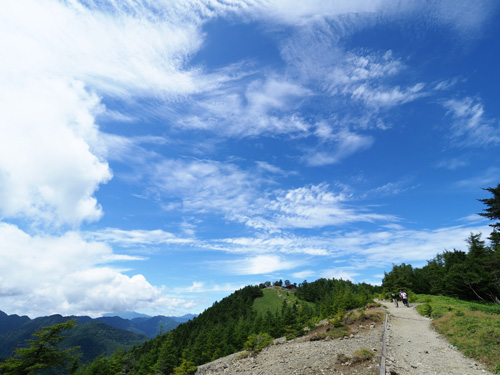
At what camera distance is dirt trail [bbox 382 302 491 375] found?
38.1 feet

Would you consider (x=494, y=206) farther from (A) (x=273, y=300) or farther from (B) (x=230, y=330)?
(A) (x=273, y=300)

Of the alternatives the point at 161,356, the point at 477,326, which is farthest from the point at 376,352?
the point at 161,356

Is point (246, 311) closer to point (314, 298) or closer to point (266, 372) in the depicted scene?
point (314, 298)

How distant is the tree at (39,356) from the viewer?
19.3 meters

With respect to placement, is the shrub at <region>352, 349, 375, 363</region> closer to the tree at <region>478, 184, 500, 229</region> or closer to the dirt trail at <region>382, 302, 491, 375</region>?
the dirt trail at <region>382, 302, 491, 375</region>

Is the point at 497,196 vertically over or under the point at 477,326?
over

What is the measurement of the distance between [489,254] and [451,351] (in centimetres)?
4353

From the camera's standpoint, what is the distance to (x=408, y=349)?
1516 centimetres

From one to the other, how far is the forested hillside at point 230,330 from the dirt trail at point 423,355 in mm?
16090

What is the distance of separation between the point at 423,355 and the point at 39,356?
2893 centimetres

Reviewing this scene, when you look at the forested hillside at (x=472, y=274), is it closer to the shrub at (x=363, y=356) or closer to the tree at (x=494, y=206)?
the tree at (x=494, y=206)

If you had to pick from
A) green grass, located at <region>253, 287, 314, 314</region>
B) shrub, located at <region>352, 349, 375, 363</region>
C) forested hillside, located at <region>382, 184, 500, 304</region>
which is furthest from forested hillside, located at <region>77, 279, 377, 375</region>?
shrub, located at <region>352, 349, 375, 363</region>

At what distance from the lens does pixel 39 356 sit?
20.0 meters

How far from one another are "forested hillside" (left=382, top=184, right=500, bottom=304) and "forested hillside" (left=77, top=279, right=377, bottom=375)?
1325 cm
